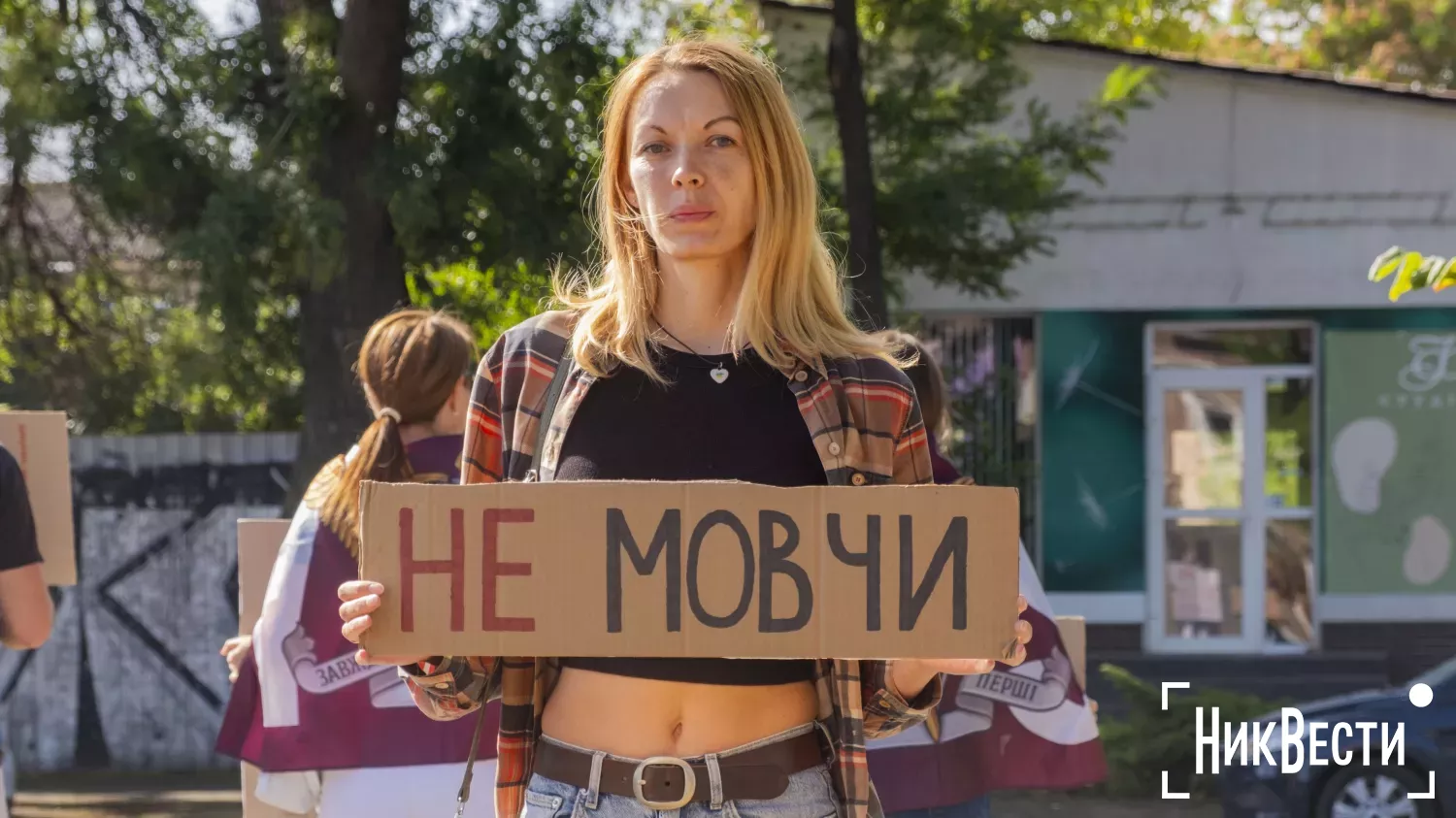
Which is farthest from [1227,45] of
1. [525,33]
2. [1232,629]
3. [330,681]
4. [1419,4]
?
[330,681]

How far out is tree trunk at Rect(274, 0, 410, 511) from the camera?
26.3ft

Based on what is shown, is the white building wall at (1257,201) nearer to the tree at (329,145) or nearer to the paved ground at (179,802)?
the paved ground at (179,802)

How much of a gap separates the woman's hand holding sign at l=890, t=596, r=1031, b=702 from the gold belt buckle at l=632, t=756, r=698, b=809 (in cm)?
31

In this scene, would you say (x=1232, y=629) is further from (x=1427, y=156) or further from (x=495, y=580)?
(x=495, y=580)

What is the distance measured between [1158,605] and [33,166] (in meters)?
9.15

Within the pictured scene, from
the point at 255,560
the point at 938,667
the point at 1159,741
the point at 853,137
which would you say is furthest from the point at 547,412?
the point at 1159,741

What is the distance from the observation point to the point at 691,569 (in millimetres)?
2088

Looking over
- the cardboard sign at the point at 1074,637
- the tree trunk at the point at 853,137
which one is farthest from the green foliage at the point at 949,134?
the cardboard sign at the point at 1074,637

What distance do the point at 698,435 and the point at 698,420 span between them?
0.02 m

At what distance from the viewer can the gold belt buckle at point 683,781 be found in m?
2.10

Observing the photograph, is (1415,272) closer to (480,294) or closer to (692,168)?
(692,168)

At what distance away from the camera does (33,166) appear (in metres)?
9.23

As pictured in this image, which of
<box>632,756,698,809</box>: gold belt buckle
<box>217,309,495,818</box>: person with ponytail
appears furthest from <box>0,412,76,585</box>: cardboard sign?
<box>632,756,698,809</box>: gold belt buckle

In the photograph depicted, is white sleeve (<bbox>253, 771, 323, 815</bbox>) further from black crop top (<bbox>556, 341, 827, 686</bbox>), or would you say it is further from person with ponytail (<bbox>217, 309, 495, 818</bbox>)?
black crop top (<bbox>556, 341, 827, 686</bbox>)
